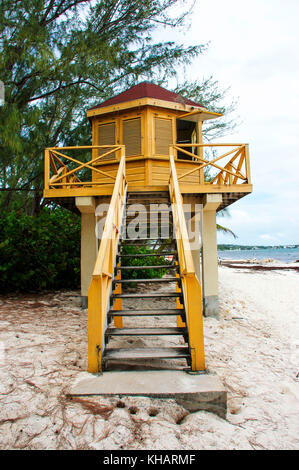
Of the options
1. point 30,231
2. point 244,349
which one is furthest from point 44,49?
point 244,349

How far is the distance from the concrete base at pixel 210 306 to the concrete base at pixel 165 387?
147 inches

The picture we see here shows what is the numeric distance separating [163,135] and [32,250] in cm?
458

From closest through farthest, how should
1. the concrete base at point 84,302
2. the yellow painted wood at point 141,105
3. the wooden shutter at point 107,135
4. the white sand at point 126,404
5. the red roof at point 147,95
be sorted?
1. the white sand at point 126,404
2. the concrete base at point 84,302
3. the yellow painted wood at point 141,105
4. the red roof at point 147,95
5. the wooden shutter at point 107,135

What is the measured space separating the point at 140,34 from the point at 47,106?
4065 mm

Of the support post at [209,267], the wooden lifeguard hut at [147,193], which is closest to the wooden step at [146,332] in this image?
the wooden lifeguard hut at [147,193]

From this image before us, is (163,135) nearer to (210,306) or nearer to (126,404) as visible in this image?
(210,306)

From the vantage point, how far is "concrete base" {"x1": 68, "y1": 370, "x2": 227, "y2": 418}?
2760 mm

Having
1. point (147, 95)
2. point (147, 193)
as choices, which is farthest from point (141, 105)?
point (147, 193)

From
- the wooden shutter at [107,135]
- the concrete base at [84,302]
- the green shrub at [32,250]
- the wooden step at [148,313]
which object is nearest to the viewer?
the wooden step at [148,313]

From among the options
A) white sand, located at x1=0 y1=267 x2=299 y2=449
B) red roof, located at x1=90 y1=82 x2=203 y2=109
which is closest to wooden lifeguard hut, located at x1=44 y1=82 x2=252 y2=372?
red roof, located at x1=90 y1=82 x2=203 y2=109

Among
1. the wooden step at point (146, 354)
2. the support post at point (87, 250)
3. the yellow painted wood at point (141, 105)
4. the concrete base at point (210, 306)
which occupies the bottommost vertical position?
the concrete base at point (210, 306)

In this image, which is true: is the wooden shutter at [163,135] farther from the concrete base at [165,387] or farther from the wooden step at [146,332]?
the concrete base at [165,387]

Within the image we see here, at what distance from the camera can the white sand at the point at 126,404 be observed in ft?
7.84

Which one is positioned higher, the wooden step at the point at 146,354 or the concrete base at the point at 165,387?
the wooden step at the point at 146,354
